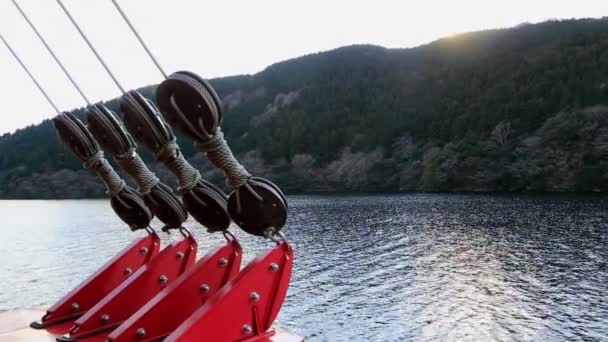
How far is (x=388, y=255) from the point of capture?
131 ft

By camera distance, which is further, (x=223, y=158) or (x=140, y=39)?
(x=140, y=39)

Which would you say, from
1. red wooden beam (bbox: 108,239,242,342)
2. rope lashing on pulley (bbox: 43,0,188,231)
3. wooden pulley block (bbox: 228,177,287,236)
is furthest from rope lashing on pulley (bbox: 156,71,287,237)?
rope lashing on pulley (bbox: 43,0,188,231)

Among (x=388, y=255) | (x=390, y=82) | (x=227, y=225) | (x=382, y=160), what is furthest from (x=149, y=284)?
(x=390, y=82)

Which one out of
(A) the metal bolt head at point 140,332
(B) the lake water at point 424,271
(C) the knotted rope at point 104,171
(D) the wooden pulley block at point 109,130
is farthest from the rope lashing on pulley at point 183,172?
(B) the lake water at point 424,271

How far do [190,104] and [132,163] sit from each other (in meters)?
1.62

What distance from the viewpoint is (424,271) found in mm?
33938

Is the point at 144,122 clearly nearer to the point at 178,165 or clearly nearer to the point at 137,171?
the point at 178,165

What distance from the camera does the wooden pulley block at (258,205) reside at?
4.93 metres

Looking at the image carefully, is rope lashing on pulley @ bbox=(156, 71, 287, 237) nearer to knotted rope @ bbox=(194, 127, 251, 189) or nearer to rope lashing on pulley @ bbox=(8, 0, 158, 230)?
knotted rope @ bbox=(194, 127, 251, 189)

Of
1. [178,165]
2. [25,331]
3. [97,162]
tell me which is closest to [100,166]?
[97,162]

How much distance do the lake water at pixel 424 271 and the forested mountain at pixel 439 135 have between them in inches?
1359

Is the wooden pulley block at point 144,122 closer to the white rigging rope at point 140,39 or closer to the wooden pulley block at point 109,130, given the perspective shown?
the white rigging rope at point 140,39

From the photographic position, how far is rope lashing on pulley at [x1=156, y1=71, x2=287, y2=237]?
15.3ft

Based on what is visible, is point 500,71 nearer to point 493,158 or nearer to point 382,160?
point 382,160
